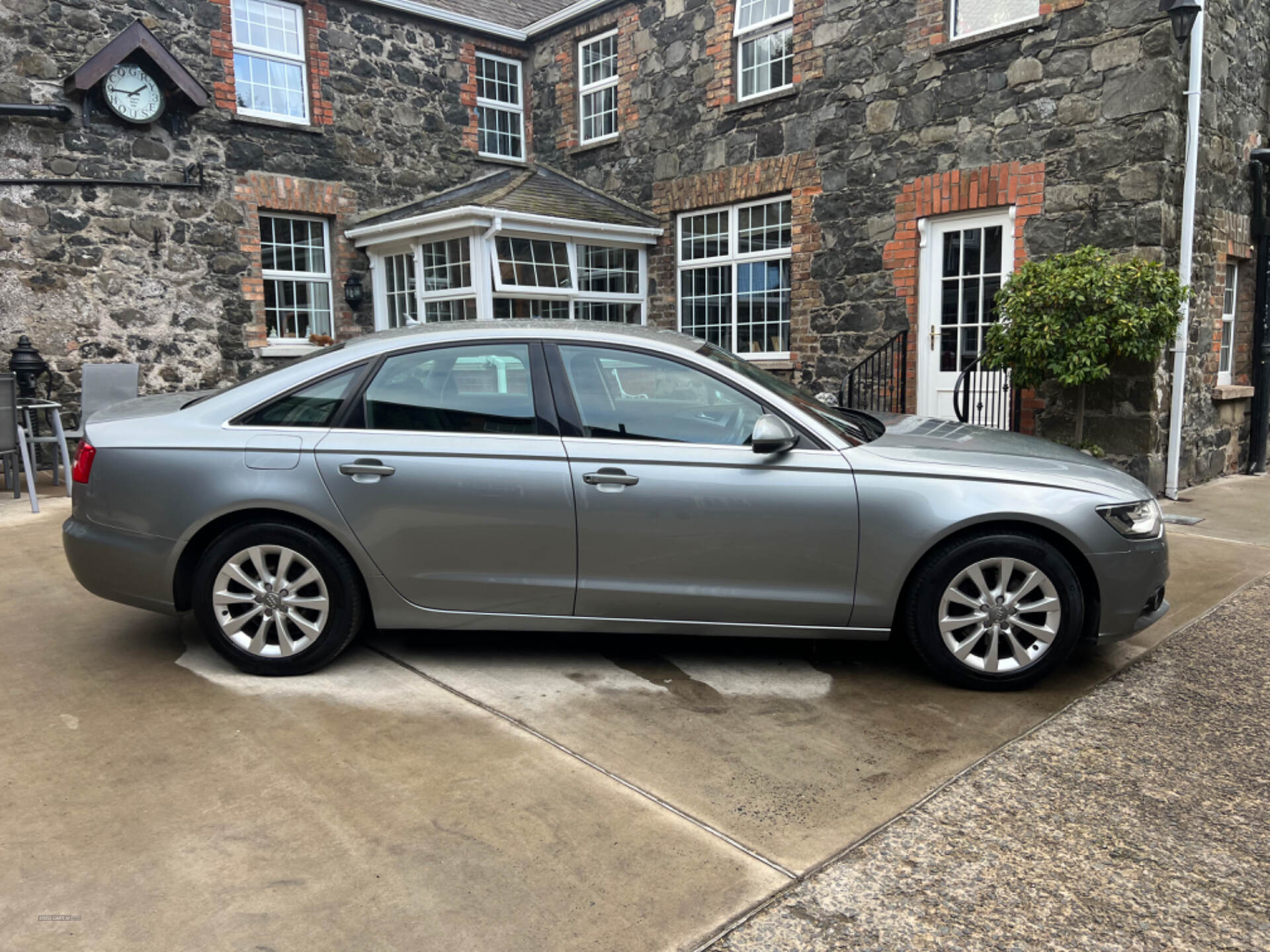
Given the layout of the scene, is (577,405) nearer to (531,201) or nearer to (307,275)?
(531,201)

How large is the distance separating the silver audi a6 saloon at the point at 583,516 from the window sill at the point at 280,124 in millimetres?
8134

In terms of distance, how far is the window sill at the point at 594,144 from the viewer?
40.9 ft

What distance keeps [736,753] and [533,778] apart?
72 cm

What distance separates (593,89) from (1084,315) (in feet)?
26.5

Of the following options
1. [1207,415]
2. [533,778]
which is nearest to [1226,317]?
[1207,415]

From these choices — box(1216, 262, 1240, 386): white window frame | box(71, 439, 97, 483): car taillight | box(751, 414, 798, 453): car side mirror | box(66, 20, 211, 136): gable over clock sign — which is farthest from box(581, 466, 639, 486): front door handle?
box(66, 20, 211, 136): gable over clock sign

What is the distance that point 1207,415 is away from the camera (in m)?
8.92

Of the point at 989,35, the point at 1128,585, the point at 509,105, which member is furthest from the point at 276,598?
the point at 509,105

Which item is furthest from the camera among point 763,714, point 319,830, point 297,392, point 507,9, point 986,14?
point 507,9

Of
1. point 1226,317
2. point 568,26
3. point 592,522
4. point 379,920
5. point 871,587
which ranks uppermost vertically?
point 568,26

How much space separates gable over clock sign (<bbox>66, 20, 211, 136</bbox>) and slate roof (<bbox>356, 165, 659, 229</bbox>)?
235 centimetres

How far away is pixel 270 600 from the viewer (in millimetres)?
3846

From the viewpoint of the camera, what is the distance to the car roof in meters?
3.98

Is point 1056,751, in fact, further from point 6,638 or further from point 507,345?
point 6,638
